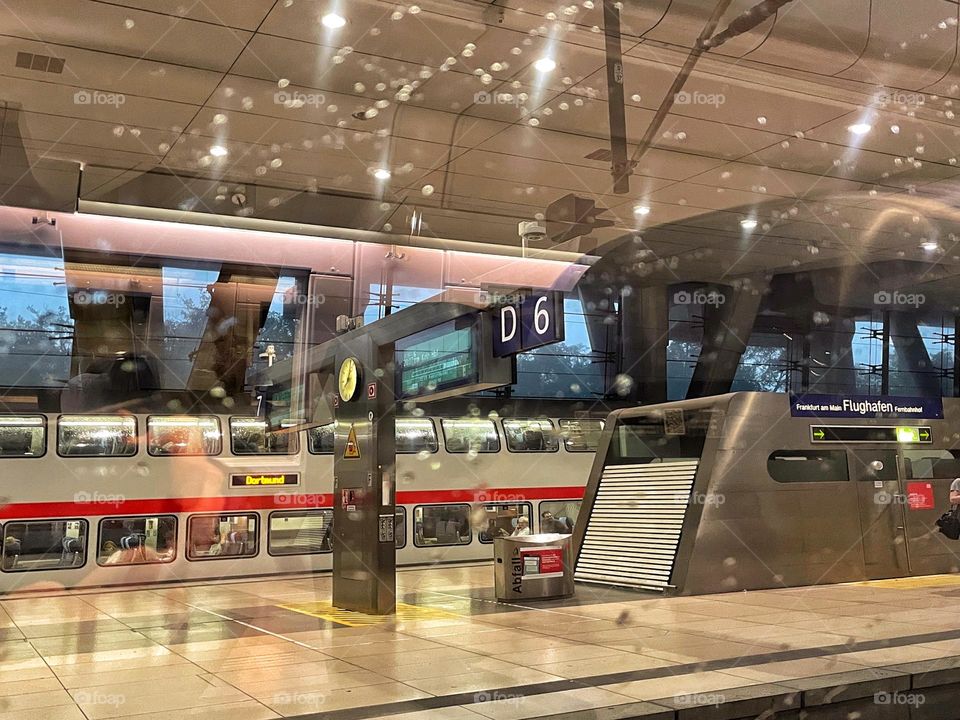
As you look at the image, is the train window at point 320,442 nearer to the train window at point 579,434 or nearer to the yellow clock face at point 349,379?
the yellow clock face at point 349,379

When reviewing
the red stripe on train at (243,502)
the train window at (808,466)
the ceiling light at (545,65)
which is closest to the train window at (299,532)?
the red stripe on train at (243,502)

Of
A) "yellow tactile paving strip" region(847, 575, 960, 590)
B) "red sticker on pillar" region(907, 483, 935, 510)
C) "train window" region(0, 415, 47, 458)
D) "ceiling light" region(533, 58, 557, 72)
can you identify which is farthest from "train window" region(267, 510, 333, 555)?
"red sticker on pillar" region(907, 483, 935, 510)

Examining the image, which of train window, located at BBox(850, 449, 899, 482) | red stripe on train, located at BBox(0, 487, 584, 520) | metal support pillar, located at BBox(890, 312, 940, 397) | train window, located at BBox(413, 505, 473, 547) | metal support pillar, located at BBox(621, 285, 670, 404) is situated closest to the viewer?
red stripe on train, located at BBox(0, 487, 584, 520)

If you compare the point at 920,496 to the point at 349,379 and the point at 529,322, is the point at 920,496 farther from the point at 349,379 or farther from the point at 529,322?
the point at 349,379

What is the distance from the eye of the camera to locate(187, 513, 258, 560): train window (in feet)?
35.4

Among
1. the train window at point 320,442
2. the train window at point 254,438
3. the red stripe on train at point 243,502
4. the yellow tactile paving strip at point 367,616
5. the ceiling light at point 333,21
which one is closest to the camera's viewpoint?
the ceiling light at point 333,21

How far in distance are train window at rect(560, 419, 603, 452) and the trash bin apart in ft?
13.4

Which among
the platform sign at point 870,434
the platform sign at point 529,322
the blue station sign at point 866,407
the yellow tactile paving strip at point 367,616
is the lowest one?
the yellow tactile paving strip at point 367,616

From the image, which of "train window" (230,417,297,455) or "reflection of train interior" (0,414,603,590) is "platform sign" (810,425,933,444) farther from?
"train window" (230,417,297,455)

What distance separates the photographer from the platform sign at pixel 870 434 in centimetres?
992

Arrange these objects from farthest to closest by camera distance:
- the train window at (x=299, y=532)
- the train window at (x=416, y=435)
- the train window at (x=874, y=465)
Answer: the train window at (x=416, y=435) → the train window at (x=299, y=532) → the train window at (x=874, y=465)

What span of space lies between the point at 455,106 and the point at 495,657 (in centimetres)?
451

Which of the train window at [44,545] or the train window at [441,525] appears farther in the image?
the train window at [441,525]

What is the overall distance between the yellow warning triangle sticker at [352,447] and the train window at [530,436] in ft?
14.1
